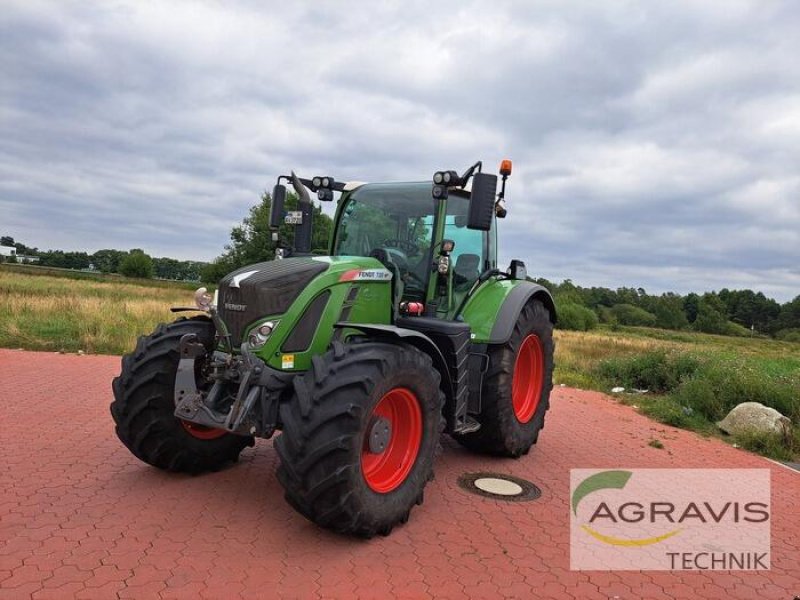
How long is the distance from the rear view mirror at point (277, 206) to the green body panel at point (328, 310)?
1.26 meters

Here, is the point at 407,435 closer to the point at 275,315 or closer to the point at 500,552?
the point at 500,552

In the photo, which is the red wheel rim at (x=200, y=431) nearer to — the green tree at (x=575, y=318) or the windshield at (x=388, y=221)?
the windshield at (x=388, y=221)

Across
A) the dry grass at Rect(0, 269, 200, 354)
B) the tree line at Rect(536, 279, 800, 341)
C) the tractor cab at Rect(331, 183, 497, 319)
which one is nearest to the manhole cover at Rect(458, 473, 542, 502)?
the tractor cab at Rect(331, 183, 497, 319)

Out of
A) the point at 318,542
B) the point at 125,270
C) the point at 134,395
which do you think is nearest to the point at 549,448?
the point at 318,542

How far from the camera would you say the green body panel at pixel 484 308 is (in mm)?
4848

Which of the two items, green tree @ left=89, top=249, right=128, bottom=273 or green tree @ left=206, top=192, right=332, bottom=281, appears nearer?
green tree @ left=206, top=192, right=332, bottom=281

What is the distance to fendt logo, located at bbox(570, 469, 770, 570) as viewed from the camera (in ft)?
11.6

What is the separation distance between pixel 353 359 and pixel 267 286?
852 mm

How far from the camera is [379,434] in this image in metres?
3.49

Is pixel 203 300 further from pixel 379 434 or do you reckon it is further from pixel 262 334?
pixel 379 434

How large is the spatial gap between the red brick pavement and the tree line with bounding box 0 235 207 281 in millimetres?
56895

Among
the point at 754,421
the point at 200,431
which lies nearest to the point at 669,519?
the point at 200,431

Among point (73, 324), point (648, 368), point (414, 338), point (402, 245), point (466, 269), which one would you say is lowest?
point (73, 324)

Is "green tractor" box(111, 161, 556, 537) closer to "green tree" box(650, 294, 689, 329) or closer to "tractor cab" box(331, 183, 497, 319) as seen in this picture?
"tractor cab" box(331, 183, 497, 319)
